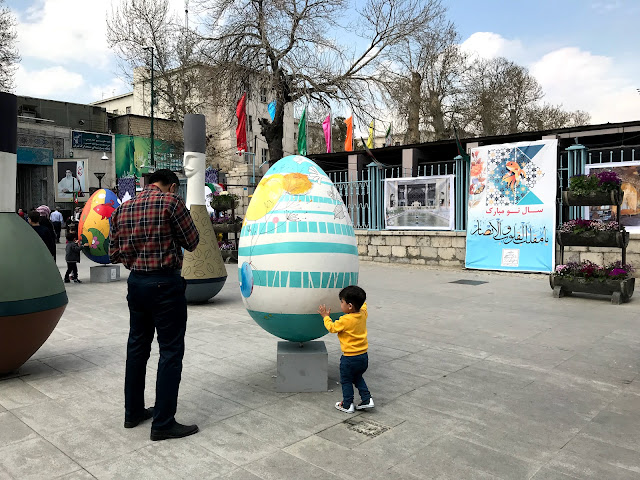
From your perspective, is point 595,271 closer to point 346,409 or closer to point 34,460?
point 346,409

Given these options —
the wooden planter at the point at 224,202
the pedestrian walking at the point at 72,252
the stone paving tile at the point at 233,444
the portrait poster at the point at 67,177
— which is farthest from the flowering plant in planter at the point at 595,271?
the portrait poster at the point at 67,177

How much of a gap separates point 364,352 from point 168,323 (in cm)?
148

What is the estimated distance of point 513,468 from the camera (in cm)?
302

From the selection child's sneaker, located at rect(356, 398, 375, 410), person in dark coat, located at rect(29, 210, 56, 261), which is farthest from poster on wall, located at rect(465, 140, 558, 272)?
person in dark coat, located at rect(29, 210, 56, 261)

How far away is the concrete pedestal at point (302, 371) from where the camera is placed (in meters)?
4.36

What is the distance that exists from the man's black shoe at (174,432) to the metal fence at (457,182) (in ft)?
34.2

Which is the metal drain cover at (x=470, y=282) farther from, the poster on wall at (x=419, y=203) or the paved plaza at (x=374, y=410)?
the paved plaza at (x=374, y=410)

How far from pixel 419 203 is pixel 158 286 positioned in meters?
11.6

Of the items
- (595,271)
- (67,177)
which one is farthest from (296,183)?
(67,177)

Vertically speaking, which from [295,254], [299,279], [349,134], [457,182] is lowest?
[299,279]

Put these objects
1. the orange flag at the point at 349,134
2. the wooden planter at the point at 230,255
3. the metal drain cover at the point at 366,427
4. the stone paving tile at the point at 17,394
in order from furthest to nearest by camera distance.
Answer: the orange flag at the point at 349,134 → the wooden planter at the point at 230,255 → the stone paving tile at the point at 17,394 → the metal drain cover at the point at 366,427

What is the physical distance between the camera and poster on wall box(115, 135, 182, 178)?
39.2 meters

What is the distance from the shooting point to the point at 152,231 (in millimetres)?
3469

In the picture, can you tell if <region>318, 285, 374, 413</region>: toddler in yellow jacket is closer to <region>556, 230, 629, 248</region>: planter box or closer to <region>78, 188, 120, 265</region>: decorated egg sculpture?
<region>556, 230, 629, 248</region>: planter box
